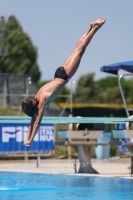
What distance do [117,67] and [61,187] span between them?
5.38m

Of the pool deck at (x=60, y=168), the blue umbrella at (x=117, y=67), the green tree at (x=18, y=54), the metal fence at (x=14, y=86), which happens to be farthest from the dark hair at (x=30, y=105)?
the green tree at (x=18, y=54)

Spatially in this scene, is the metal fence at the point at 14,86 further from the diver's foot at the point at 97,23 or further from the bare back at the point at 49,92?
the bare back at the point at 49,92

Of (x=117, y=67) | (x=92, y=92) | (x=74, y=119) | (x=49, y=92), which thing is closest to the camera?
(x=49, y=92)

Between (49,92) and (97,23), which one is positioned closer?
(49,92)

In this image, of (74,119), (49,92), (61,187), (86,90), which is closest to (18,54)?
(86,90)

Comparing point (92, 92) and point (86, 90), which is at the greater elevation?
point (86, 90)

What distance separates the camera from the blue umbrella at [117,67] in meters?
14.3

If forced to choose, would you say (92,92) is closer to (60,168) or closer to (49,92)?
(60,168)

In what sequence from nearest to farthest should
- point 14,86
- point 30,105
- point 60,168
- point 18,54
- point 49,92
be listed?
point 30,105, point 49,92, point 60,168, point 14,86, point 18,54

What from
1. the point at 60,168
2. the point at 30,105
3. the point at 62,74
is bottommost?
the point at 60,168

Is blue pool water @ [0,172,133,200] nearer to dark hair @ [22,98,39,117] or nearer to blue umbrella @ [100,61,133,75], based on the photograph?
dark hair @ [22,98,39,117]

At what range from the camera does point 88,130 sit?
12789 millimetres

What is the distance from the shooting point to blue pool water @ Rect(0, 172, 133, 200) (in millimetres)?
8602

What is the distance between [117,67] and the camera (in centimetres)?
1461
